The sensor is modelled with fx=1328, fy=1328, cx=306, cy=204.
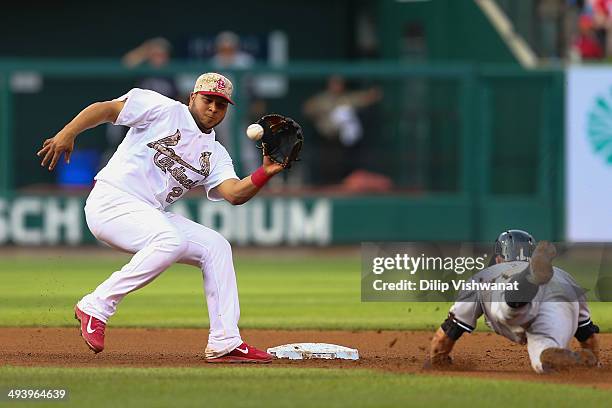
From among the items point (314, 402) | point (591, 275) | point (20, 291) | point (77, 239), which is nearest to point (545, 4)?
point (77, 239)

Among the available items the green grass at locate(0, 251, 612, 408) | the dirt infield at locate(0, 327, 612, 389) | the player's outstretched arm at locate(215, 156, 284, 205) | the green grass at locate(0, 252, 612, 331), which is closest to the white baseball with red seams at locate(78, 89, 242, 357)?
the player's outstretched arm at locate(215, 156, 284, 205)

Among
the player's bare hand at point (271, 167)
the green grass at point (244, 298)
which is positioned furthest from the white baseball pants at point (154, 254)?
the green grass at point (244, 298)

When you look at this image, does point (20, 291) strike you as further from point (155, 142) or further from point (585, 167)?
point (585, 167)

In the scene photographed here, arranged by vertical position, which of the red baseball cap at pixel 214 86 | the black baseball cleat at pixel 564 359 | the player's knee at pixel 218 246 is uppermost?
the red baseball cap at pixel 214 86

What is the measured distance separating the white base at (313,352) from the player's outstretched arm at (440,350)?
60cm

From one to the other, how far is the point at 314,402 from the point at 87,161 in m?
11.5

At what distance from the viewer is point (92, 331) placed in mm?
7270

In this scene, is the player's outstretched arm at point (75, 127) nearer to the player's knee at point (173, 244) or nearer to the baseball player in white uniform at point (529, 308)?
the player's knee at point (173, 244)

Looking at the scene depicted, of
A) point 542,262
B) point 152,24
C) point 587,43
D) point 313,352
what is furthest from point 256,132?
point 152,24

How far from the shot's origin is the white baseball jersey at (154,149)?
7.51m

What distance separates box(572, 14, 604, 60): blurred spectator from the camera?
18266 mm

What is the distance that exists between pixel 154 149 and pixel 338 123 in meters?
9.94

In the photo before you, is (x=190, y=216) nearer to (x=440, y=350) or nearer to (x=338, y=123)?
(x=338, y=123)

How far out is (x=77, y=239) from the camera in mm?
16609
